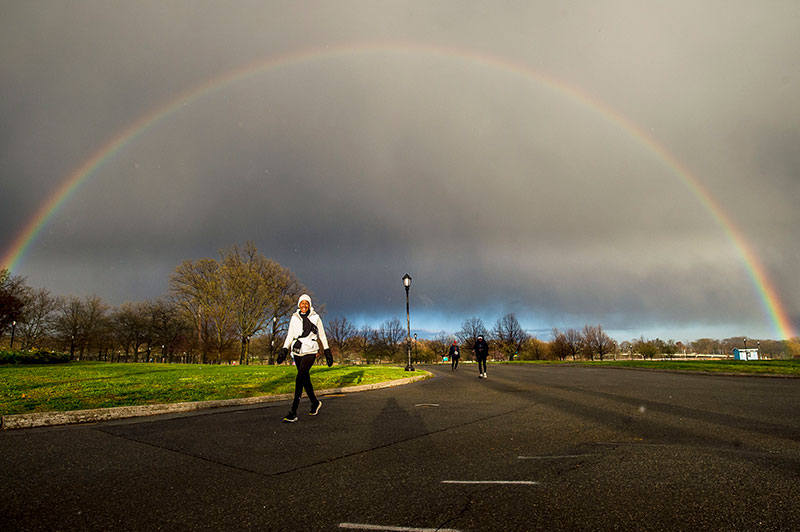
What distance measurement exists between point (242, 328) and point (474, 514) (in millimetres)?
41570

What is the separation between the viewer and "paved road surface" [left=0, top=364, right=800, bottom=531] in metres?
2.93

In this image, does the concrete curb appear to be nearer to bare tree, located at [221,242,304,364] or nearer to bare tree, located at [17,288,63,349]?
bare tree, located at [221,242,304,364]

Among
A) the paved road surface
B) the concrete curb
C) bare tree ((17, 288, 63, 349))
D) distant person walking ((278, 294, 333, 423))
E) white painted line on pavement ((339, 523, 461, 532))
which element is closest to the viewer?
white painted line on pavement ((339, 523, 461, 532))

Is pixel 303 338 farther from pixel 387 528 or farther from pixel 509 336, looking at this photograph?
pixel 509 336

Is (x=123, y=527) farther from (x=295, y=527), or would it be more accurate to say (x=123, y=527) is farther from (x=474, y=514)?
(x=474, y=514)

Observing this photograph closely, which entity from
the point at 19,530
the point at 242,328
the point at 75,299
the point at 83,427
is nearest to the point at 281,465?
the point at 19,530

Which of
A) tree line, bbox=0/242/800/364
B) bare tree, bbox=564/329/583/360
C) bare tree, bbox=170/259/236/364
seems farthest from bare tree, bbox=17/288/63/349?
bare tree, bbox=564/329/583/360

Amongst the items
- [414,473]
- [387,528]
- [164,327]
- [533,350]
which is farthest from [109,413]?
[533,350]

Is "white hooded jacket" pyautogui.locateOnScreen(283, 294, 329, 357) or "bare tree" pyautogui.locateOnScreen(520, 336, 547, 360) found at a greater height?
"white hooded jacket" pyautogui.locateOnScreen(283, 294, 329, 357)

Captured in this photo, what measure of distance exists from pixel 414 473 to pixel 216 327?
4541 centimetres

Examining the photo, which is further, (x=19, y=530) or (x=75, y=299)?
(x=75, y=299)

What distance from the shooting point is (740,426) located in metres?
5.93

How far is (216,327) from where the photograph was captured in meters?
44.1

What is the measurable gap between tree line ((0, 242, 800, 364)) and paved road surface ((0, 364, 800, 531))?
16.7m
